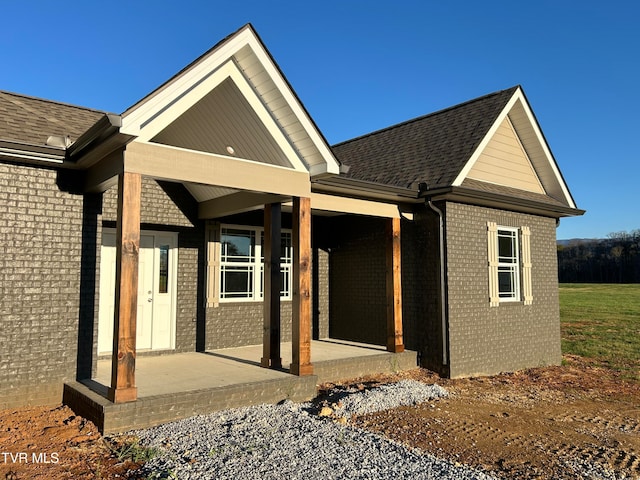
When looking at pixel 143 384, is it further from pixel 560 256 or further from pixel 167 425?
pixel 560 256

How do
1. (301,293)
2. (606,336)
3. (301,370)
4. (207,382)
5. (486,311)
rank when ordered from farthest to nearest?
(606,336) → (486,311) → (301,293) → (301,370) → (207,382)

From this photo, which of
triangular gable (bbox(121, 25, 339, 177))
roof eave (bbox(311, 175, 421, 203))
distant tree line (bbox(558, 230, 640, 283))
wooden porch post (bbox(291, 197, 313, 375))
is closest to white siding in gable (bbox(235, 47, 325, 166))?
triangular gable (bbox(121, 25, 339, 177))

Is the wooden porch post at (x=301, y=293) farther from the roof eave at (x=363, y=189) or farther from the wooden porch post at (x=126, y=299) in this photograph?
the wooden porch post at (x=126, y=299)

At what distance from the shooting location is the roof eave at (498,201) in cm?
866

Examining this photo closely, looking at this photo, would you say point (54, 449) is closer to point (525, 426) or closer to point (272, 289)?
point (272, 289)

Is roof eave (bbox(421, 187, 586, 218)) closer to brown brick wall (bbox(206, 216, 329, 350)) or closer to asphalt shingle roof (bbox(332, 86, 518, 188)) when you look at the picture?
asphalt shingle roof (bbox(332, 86, 518, 188))

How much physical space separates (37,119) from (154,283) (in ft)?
10.4

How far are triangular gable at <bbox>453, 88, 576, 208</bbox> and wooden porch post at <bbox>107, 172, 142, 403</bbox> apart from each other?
632cm

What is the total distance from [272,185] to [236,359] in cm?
314

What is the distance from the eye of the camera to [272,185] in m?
6.75

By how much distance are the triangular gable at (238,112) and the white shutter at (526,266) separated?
5.33 meters

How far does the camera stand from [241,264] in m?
9.53

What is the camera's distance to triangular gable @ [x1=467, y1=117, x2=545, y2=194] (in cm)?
1004

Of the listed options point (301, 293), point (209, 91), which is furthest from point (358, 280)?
point (209, 91)
